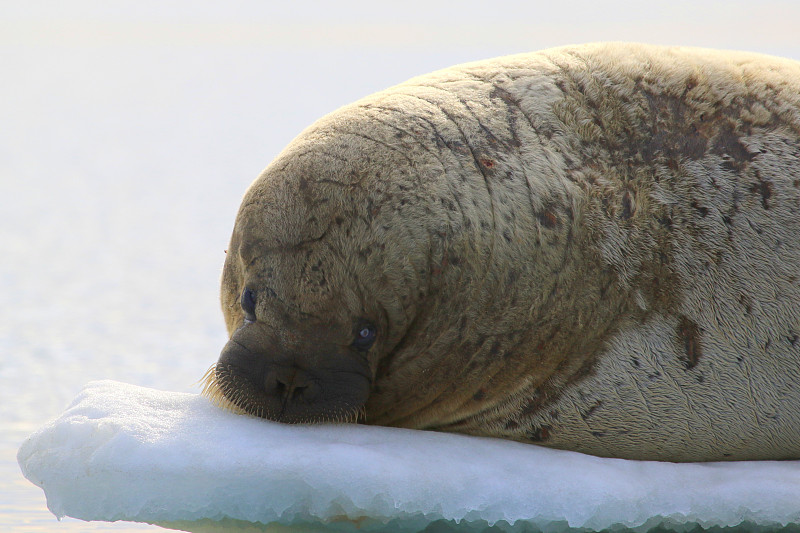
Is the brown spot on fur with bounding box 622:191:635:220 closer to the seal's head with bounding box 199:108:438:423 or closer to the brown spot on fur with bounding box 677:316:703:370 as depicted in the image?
the brown spot on fur with bounding box 677:316:703:370

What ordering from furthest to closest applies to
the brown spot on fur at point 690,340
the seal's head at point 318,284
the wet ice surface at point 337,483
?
the brown spot on fur at point 690,340 < the seal's head at point 318,284 < the wet ice surface at point 337,483

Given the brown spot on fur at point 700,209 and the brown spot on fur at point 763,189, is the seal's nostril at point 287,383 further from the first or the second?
the brown spot on fur at point 763,189

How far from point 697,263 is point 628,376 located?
470 mm

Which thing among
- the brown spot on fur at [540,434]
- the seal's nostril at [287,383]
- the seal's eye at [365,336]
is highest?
the seal's eye at [365,336]

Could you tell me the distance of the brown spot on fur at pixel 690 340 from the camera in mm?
4152

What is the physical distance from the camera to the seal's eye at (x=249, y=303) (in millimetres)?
4111

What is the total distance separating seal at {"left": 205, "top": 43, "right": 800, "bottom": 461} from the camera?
406 cm

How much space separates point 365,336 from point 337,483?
2.01ft

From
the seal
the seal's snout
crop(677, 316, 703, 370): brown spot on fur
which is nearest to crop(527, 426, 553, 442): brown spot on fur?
the seal

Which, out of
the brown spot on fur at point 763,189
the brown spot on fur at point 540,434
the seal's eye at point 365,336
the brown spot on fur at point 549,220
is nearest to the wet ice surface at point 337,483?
the brown spot on fur at point 540,434

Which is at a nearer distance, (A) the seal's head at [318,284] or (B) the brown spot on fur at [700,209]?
(A) the seal's head at [318,284]

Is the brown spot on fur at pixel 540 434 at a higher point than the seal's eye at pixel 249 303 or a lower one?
lower

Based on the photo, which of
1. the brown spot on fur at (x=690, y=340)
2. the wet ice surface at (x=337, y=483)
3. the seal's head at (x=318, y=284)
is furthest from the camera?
the brown spot on fur at (x=690, y=340)

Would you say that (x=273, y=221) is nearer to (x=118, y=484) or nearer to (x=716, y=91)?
(x=118, y=484)
